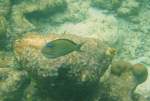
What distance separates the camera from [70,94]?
491 centimetres

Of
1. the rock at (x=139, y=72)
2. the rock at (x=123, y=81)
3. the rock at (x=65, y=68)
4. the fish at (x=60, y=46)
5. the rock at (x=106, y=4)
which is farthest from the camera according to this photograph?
the rock at (x=106, y=4)

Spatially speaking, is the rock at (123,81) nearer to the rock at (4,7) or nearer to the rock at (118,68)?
the rock at (118,68)

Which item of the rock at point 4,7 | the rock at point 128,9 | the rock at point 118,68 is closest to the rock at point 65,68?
the rock at point 118,68

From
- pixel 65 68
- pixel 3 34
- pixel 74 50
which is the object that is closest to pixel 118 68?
pixel 65 68

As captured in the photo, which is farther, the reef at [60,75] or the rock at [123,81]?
the rock at [123,81]

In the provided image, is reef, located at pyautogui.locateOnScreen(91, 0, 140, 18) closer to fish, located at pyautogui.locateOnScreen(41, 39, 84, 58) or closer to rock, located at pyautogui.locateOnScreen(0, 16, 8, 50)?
rock, located at pyautogui.locateOnScreen(0, 16, 8, 50)

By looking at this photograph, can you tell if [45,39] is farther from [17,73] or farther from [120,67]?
[120,67]

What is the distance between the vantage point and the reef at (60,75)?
459cm

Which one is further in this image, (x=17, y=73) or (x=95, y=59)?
(x=17, y=73)

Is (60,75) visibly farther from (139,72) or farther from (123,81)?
(139,72)

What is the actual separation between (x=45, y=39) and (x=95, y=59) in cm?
92

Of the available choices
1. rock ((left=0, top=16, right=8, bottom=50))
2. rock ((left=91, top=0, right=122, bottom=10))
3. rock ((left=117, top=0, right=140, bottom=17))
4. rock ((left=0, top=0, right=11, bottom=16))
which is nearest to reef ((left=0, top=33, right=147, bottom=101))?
rock ((left=0, top=16, right=8, bottom=50))

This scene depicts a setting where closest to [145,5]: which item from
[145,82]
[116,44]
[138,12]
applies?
[138,12]

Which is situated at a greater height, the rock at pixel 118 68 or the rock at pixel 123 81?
the rock at pixel 118 68
